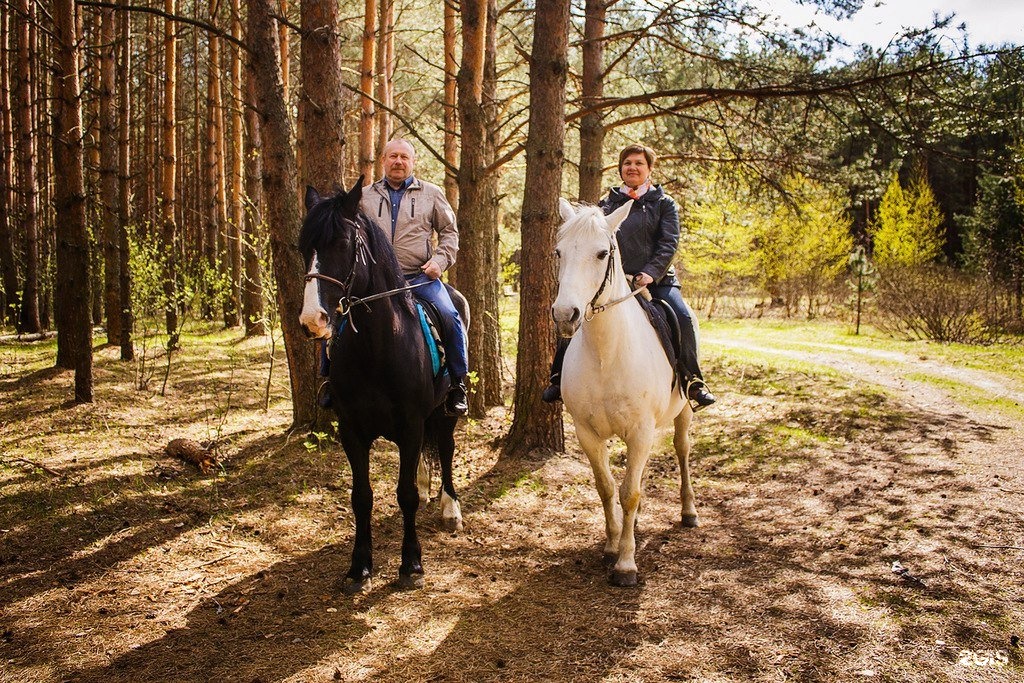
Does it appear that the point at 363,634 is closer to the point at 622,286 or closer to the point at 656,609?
the point at 656,609

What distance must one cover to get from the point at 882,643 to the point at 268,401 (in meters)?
7.68

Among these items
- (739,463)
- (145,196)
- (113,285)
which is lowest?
(739,463)

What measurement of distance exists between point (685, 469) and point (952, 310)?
15506 mm

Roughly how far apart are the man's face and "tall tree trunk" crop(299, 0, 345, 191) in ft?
5.58

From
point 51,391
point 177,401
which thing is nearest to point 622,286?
point 177,401

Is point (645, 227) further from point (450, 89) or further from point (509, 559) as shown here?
point (450, 89)

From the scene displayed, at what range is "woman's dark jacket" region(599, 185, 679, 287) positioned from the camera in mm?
5195

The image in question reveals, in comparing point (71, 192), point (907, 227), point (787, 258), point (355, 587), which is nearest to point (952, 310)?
point (787, 258)

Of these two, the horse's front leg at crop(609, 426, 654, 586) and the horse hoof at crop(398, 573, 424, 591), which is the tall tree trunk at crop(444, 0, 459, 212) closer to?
the horse's front leg at crop(609, 426, 654, 586)

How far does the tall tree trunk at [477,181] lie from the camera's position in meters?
8.26

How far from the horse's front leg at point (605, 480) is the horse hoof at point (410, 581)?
4.36 ft

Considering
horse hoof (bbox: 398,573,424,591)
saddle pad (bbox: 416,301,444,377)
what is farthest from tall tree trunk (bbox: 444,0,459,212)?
horse hoof (bbox: 398,573,424,591)

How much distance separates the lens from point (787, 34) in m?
8.00

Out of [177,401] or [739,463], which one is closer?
[739,463]
